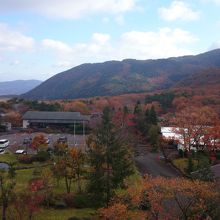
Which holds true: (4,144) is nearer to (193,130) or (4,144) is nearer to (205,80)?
(193,130)

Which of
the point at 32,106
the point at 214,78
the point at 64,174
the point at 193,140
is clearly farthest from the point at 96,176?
the point at 214,78

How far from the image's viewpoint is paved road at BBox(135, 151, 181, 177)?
126 feet

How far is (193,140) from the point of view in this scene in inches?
1770

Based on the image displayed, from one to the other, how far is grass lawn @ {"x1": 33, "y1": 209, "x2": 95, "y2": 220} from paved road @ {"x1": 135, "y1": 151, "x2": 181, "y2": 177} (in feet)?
41.1

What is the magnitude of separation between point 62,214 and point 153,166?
17.7 m

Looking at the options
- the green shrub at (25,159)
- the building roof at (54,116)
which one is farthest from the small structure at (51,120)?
the green shrub at (25,159)

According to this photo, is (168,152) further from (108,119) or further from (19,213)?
(19,213)

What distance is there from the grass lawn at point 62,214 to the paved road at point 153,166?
12.5m

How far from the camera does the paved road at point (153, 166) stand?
38.5 metres

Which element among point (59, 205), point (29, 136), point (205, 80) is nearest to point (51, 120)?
point (29, 136)

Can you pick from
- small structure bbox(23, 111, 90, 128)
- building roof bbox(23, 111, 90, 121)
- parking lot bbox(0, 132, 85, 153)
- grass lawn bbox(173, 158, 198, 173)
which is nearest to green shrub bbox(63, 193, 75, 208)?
grass lawn bbox(173, 158, 198, 173)

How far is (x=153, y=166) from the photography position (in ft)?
136

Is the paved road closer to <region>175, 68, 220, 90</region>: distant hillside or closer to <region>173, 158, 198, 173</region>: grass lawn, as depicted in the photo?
<region>173, 158, 198, 173</region>: grass lawn

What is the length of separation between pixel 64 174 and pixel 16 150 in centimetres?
1852
